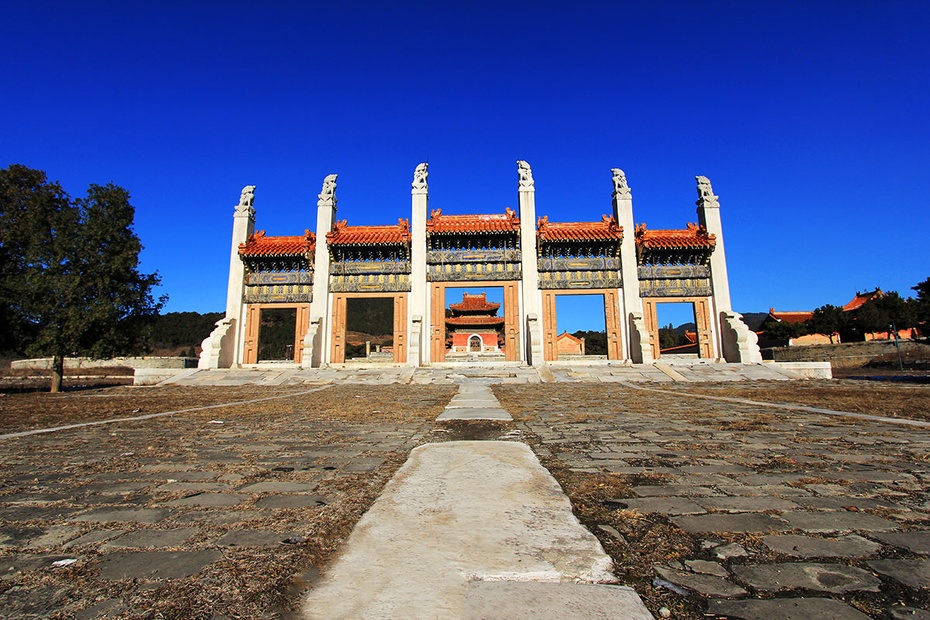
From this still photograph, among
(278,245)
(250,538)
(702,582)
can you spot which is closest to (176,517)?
(250,538)

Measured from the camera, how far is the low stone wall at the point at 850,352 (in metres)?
33.1

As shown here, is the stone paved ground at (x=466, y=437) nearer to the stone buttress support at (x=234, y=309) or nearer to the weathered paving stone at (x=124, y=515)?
the weathered paving stone at (x=124, y=515)

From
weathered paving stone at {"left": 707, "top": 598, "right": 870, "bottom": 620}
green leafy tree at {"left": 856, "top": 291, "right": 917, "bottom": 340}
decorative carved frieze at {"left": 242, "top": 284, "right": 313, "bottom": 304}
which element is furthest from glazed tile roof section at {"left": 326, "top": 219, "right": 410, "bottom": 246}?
green leafy tree at {"left": 856, "top": 291, "right": 917, "bottom": 340}

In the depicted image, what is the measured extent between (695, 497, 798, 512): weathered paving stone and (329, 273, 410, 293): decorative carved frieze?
70.8 feet

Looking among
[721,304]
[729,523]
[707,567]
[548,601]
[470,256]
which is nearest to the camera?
[548,601]

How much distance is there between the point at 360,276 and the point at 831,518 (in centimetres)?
2296

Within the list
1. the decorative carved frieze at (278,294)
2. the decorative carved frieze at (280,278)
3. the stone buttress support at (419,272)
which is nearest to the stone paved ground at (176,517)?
the stone buttress support at (419,272)

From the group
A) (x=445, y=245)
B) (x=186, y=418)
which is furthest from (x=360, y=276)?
(x=186, y=418)

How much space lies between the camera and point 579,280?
23.4 metres

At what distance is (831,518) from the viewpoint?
233cm

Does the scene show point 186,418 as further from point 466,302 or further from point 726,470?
point 466,302

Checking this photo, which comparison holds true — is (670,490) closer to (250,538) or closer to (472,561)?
(472,561)

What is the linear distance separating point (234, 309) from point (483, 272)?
13.1m

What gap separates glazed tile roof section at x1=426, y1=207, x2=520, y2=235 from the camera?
23438 mm
